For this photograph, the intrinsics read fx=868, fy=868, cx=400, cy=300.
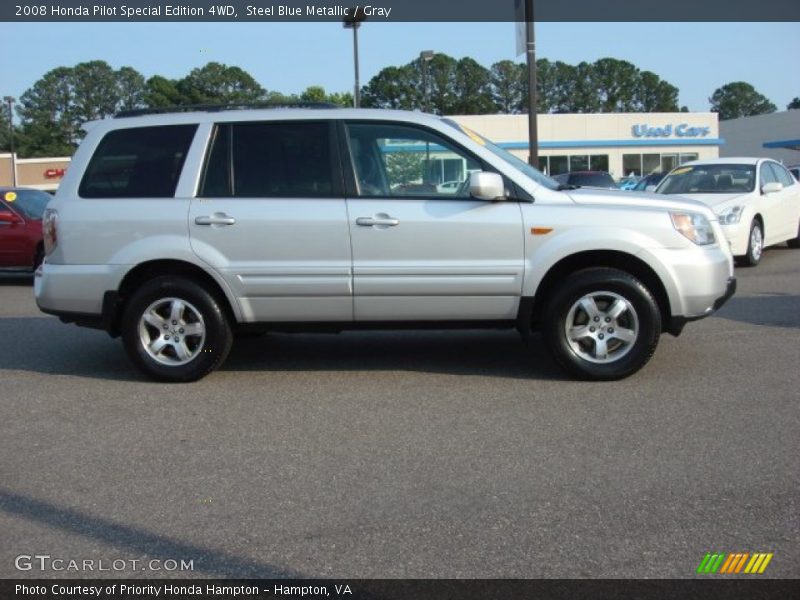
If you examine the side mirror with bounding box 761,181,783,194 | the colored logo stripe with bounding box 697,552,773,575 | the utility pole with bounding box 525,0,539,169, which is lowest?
the colored logo stripe with bounding box 697,552,773,575

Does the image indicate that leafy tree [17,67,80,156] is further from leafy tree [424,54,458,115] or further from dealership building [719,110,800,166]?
dealership building [719,110,800,166]

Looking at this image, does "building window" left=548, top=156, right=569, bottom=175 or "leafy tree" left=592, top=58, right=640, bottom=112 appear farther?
"leafy tree" left=592, top=58, right=640, bottom=112

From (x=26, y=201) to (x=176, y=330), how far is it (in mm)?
8562

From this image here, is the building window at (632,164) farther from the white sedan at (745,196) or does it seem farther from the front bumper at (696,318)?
the front bumper at (696,318)

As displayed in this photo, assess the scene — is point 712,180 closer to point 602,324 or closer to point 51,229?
point 602,324

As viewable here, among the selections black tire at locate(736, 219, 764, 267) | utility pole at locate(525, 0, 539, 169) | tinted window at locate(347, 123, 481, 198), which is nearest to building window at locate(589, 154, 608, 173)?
utility pole at locate(525, 0, 539, 169)

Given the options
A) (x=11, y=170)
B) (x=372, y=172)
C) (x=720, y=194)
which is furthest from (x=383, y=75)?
(x=372, y=172)

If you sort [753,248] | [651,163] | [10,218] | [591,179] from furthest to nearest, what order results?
[651,163], [591,179], [10,218], [753,248]

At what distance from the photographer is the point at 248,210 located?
6.23 metres

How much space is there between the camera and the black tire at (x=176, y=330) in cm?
634

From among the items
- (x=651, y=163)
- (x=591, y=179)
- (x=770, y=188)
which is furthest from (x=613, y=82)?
(x=770, y=188)

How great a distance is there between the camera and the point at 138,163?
21.3 ft

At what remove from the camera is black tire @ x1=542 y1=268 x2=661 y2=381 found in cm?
607

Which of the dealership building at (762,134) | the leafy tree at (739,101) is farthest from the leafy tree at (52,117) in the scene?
the leafy tree at (739,101)
